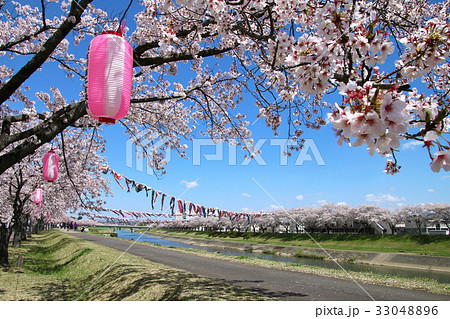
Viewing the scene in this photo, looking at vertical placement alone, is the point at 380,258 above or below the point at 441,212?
below

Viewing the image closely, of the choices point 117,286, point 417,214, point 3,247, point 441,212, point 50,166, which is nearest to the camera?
point 117,286

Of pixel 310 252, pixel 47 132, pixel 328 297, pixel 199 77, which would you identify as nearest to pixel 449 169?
pixel 47 132

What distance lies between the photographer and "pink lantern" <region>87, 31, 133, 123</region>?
10.4 ft

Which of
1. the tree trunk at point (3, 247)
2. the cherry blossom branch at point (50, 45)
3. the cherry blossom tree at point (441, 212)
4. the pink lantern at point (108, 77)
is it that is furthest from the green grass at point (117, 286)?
the cherry blossom tree at point (441, 212)

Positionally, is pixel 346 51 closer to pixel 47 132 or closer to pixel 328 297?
pixel 47 132

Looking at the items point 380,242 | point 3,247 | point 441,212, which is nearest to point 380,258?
point 380,242

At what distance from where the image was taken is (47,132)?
4148 millimetres

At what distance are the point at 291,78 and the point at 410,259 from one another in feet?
69.3

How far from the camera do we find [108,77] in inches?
124

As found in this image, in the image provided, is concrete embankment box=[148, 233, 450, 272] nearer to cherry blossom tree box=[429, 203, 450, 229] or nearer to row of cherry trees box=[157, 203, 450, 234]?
row of cherry trees box=[157, 203, 450, 234]

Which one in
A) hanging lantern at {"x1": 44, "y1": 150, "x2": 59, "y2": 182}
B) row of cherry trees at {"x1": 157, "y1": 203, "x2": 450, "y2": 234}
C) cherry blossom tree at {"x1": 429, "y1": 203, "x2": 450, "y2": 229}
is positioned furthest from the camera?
row of cherry trees at {"x1": 157, "y1": 203, "x2": 450, "y2": 234}

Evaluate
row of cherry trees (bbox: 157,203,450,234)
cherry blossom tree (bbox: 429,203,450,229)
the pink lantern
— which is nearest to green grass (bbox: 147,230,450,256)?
row of cherry trees (bbox: 157,203,450,234)

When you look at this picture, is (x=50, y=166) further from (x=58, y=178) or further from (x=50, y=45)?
(x=58, y=178)

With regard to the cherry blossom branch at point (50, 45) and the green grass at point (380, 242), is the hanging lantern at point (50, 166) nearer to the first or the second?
the cherry blossom branch at point (50, 45)
